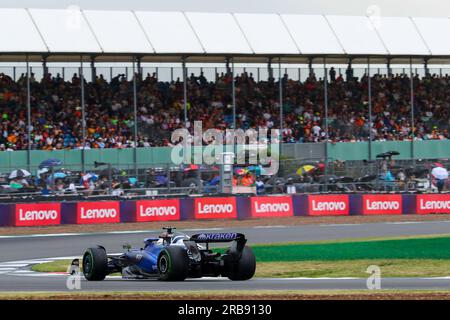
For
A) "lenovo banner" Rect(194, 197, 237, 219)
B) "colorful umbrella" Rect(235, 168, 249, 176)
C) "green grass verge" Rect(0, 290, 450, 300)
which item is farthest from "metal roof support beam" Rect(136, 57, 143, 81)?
"green grass verge" Rect(0, 290, 450, 300)

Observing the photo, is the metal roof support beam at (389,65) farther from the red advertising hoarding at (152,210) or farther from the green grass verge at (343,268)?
the green grass verge at (343,268)

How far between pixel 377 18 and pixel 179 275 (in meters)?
31.5

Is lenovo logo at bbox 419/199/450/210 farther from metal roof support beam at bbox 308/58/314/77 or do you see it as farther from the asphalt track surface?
metal roof support beam at bbox 308/58/314/77

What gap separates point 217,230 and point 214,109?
40.6ft

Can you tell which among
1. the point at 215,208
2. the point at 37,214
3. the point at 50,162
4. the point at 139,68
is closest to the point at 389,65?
the point at 139,68

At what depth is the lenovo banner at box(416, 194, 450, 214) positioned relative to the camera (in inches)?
1610

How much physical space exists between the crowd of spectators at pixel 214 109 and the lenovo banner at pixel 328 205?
5.62m

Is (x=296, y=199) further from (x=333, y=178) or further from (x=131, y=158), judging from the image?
(x=131, y=158)

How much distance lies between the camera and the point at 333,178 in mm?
39781

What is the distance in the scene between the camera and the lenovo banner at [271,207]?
39.1 m

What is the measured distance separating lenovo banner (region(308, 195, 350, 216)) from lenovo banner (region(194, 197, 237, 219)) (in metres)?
3.02

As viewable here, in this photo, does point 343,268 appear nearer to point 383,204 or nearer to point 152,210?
point 152,210

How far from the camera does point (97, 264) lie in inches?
742
